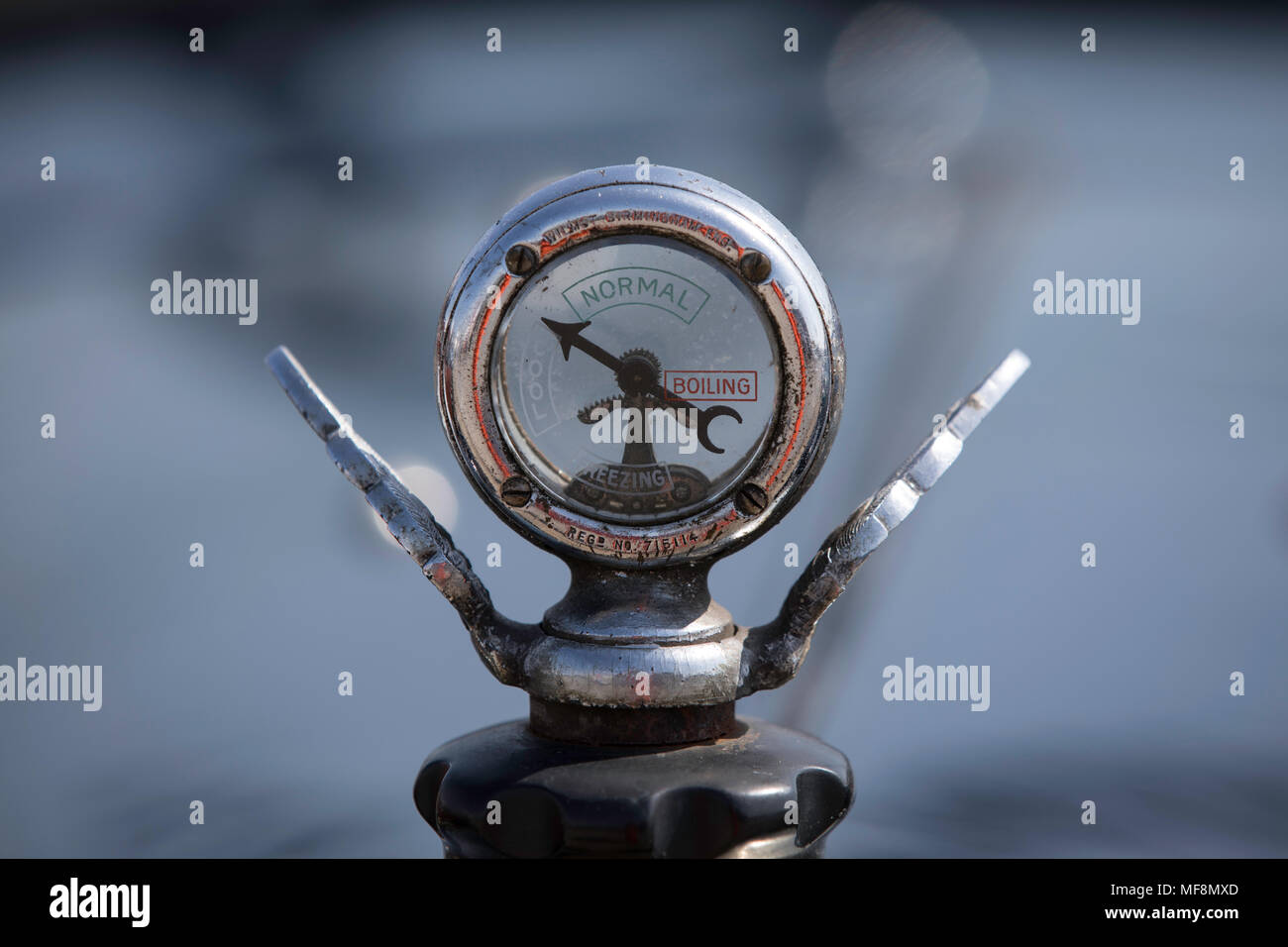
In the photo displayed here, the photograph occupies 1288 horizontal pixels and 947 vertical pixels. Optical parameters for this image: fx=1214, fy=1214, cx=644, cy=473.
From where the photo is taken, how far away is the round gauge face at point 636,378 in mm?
1258

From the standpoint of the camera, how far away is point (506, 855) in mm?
1274

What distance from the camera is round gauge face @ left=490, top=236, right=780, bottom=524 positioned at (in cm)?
126

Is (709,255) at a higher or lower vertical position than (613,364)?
higher

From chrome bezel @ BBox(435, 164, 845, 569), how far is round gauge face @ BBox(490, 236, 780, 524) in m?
0.02

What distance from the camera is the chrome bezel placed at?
1.24 m

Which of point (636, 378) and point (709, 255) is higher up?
point (709, 255)

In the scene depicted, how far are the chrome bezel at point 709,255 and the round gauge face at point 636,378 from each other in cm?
2

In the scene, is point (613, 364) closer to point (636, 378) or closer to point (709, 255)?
point (636, 378)

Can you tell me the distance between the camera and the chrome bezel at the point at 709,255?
1.24 metres

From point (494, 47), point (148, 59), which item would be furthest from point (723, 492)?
point (148, 59)

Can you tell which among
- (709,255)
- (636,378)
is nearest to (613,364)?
(636,378)

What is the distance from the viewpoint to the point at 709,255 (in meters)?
1.25

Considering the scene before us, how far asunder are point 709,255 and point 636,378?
0.49 feet

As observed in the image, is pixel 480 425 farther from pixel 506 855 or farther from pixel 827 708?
pixel 827 708
